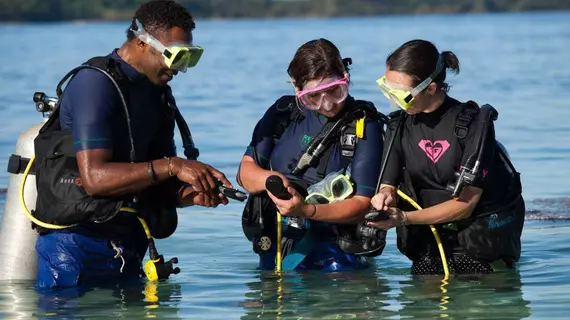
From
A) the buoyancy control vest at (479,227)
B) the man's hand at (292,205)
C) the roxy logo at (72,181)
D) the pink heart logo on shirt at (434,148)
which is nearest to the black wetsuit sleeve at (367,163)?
the buoyancy control vest at (479,227)

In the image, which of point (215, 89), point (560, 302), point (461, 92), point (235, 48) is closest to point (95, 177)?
point (560, 302)

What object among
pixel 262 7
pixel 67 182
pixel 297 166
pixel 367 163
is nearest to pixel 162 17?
pixel 67 182

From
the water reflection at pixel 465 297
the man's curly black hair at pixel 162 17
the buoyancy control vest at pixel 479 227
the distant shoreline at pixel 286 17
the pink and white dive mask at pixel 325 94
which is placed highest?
the distant shoreline at pixel 286 17

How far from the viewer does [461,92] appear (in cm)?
2134

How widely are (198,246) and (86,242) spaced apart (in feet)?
8.45

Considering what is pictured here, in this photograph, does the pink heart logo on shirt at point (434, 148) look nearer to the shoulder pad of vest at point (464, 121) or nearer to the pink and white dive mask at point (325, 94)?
the shoulder pad of vest at point (464, 121)

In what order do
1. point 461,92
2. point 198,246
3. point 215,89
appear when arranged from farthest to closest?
1. point 215,89
2. point 461,92
3. point 198,246

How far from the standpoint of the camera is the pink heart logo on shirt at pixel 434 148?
656cm

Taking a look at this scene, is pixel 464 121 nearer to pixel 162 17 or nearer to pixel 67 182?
pixel 162 17

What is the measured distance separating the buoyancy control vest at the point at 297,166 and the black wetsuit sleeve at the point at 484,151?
0.53 metres

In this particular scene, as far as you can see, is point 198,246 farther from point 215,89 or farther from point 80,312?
point 215,89

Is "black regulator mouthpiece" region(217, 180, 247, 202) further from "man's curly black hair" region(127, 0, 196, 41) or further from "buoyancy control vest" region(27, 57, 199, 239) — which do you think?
"man's curly black hair" region(127, 0, 196, 41)

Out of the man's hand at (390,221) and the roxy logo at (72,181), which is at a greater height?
the roxy logo at (72,181)

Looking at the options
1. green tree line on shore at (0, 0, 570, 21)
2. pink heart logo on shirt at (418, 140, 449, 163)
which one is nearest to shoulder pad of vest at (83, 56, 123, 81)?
pink heart logo on shirt at (418, 140, 449, 163)
